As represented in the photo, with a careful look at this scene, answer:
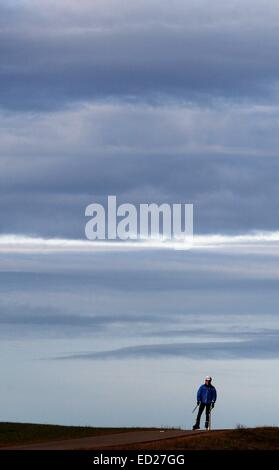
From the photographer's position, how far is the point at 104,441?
47.3 m

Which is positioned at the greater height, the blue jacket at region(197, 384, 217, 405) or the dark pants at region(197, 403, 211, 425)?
the blue jacket at region(197, 384, 217, 405)

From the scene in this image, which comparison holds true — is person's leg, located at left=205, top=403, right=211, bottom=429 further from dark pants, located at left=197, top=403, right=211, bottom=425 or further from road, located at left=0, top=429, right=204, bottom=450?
road, located at left=0, top=429, right=204, bottom=450

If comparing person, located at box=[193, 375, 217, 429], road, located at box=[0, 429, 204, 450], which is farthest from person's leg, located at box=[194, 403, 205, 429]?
road, located at box=[0, 429, 204, 450]

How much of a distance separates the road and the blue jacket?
1789 millimetres

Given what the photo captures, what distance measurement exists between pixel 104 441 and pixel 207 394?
7.07 metres

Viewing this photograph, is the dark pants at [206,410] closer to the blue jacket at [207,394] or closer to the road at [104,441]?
the blue jacket at [207,394]

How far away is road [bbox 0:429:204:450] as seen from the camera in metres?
45.1

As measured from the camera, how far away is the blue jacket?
52.8m

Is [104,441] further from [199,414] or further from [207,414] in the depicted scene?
[207,414]

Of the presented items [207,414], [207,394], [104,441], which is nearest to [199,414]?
[207,414]

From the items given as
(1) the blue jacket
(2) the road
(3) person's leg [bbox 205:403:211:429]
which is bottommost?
(2) the road

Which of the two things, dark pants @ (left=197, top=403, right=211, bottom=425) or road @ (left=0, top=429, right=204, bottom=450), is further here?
dark pants @ (left=197, top=403, right=211, bottom=425)

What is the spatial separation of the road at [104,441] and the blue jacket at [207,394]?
179 centimetres
